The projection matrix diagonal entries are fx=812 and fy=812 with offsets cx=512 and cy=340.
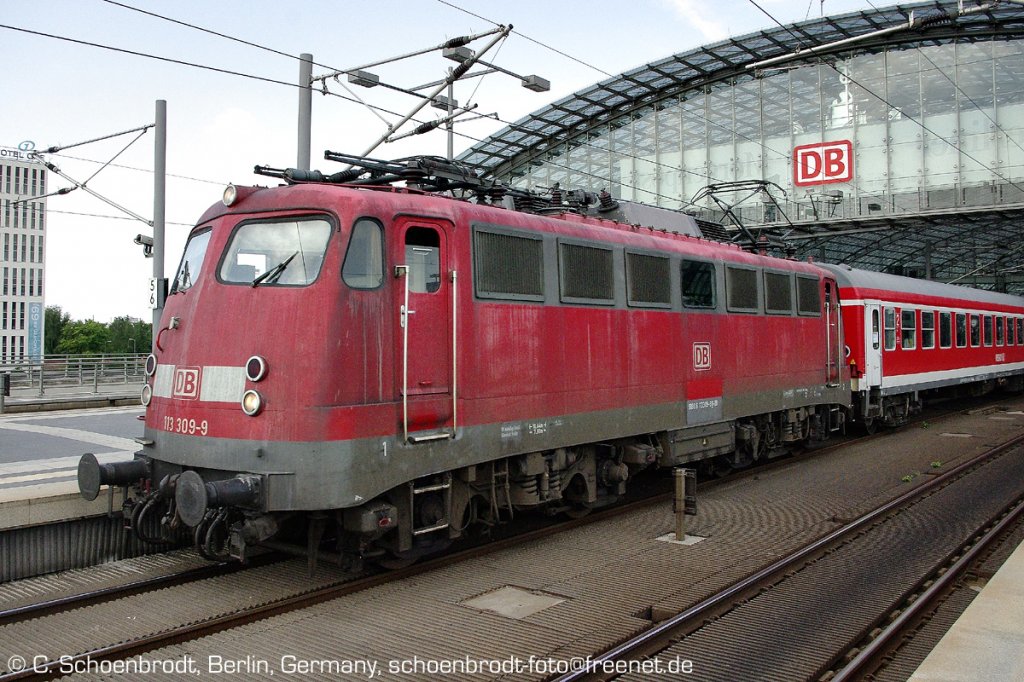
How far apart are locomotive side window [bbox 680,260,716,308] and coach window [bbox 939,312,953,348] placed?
14.9m

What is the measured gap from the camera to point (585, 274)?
32.9 feet

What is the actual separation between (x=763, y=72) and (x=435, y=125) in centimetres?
3012

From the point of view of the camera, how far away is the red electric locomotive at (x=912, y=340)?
1978cm

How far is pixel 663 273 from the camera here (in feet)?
37.7

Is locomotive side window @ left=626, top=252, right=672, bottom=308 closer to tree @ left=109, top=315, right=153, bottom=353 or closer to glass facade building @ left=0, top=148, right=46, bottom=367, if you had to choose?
tree @ left=109, top=315, right=153, bottom=353

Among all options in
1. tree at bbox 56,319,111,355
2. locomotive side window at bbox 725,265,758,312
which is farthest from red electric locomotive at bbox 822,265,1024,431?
tree at bbox 56,319,111,355

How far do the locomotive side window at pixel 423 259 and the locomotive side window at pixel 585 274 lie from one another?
2002mm

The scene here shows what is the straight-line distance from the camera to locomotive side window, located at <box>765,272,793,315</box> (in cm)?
1430

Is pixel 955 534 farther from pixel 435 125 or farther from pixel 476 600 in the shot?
pixel 435 125

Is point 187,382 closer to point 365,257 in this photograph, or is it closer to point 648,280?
point 365,257

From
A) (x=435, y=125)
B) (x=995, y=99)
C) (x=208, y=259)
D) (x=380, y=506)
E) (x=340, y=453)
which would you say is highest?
(x=995, y=99)

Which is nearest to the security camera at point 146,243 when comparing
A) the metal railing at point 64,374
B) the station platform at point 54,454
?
the station platform at point 54,454

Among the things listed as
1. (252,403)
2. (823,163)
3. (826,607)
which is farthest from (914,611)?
(823,163)

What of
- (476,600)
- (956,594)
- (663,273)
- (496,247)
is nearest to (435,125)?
(663,273)
